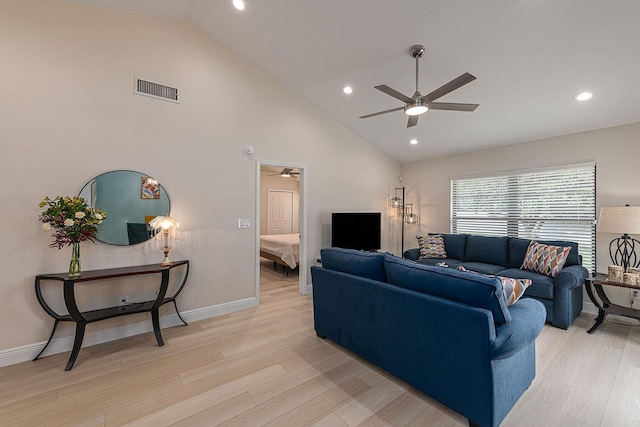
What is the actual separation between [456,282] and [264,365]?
187 cm

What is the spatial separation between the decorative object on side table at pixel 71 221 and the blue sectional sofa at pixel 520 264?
4.74 m

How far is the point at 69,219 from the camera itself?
2.51 metres

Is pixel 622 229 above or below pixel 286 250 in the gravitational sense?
above

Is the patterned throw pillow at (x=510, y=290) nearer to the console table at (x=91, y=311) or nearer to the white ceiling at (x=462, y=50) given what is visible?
the white ceiling at (x=462, y=50)

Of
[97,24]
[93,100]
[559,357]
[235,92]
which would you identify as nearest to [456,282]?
[559,357]

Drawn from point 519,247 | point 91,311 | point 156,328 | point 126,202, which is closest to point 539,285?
point 519,247

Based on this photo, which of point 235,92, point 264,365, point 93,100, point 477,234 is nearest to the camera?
point 264,365

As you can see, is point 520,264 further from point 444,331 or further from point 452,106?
point 444,331

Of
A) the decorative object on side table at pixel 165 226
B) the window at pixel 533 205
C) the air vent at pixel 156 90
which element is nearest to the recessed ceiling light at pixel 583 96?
the window at pixel 533 205

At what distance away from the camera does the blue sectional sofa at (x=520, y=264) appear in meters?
3.23

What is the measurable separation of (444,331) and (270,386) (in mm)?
1452

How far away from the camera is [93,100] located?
2902mm

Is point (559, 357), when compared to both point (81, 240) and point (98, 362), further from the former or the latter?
point (81, 240)

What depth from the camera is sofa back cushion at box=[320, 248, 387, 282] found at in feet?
8.16
